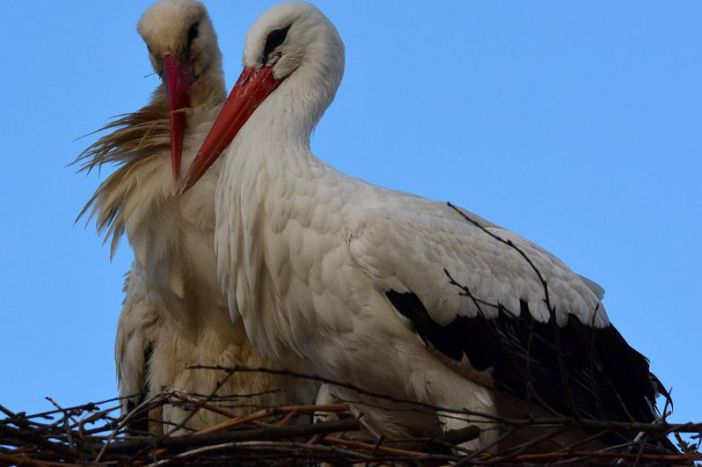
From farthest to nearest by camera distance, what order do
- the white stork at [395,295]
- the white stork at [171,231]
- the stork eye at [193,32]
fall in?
the stork eye at [193,32] → the white stork at [171,231] → the white stork at [395,295]

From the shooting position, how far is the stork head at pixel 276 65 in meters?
6.44

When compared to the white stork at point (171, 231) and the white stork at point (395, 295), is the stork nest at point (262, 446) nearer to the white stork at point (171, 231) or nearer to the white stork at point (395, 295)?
the white stork at point (395, 295)

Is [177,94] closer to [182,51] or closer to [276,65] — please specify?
[182,51]

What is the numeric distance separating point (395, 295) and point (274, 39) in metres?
1.28

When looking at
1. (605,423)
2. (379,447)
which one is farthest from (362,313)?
(605,423)

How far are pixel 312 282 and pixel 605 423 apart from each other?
47.9 inches

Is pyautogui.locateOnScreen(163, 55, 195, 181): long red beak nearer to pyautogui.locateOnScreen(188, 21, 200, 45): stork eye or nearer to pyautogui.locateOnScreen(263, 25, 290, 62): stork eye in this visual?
pyautogui.locateOnScreen(188, 21, 200, 45): stork eye

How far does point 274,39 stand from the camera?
21.2 ft

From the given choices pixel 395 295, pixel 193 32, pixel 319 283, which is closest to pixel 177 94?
pixel 193 32

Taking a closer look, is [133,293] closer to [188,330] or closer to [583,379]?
[188,330]

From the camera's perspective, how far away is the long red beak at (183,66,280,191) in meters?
6.47

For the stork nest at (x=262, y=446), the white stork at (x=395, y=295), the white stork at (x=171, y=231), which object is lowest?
the stork nest at (x=262, y=446)

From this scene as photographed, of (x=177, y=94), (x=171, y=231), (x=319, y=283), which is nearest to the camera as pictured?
(x=319, y=283)

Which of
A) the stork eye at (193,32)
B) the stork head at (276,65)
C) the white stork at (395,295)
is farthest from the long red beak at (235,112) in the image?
the stork eye at (193,32)
